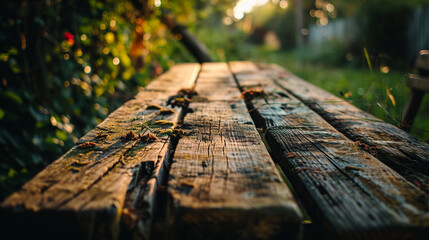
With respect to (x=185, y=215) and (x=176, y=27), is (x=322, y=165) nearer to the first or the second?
(x=185, y=215)

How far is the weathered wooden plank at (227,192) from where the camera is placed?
570 millimetres

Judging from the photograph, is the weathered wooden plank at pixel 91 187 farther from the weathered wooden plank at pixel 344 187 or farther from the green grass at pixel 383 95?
the green grass at pixel 383 95

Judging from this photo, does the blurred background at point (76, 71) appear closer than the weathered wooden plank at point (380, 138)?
No

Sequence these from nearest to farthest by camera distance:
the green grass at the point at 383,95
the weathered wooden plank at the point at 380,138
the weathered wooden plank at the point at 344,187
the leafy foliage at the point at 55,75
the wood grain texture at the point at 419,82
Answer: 1. the weathered wooden plank at the point at 344,187
2. the weathered wooden plank at the point at 380,138
3. the green grass at the point at 383,95
4. the wood grain texture at the point at 419,82
5. the leafy foliage at the point at 55,75

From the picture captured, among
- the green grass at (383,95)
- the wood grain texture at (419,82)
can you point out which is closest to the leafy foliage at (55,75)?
the green grass at (383,95)

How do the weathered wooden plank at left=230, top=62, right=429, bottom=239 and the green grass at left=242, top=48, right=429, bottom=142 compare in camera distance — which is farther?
the green grass at left=242, top=48, right=429, bottom=142

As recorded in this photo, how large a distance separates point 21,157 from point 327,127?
5.71 ft

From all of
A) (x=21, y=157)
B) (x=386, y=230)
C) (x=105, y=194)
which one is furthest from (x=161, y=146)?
(x=21, y=157)

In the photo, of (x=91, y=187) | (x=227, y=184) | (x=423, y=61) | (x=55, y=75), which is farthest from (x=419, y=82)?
(x=55, y=75)

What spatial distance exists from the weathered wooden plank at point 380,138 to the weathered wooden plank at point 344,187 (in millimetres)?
65

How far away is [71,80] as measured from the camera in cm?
239

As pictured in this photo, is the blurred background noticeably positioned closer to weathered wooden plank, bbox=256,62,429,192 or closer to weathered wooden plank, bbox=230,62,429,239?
weathered wooden plank, bbox=256,62,429,192

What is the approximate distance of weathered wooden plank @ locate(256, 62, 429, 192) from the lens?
2.71 feet

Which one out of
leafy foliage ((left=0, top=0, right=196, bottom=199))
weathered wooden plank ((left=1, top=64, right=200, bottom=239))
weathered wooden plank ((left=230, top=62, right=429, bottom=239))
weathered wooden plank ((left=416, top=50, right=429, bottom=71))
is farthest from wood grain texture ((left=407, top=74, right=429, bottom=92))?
leafy foliage ((left=0, top=0, right=196, bottom=199))
